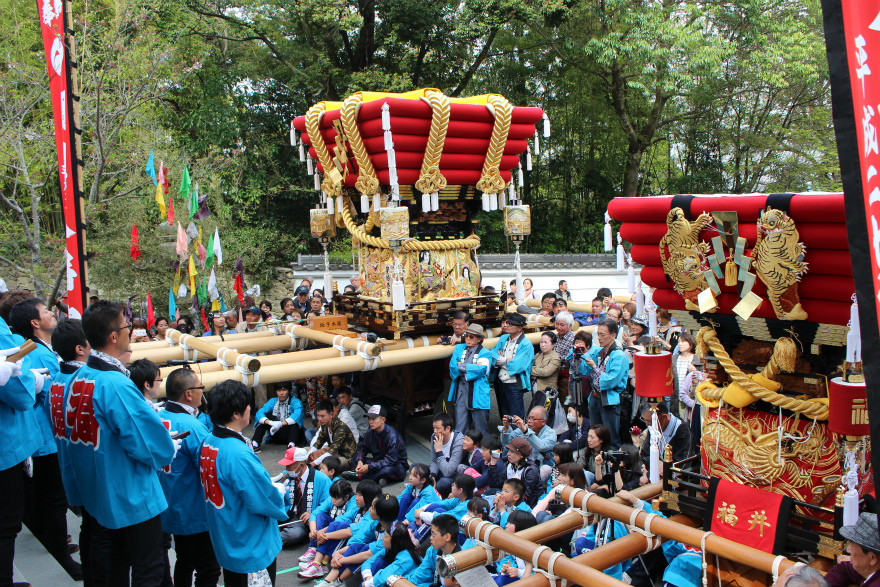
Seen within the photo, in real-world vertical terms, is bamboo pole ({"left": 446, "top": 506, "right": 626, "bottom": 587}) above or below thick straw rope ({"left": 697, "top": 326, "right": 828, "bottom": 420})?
below

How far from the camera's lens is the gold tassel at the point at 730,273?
12.7 feet

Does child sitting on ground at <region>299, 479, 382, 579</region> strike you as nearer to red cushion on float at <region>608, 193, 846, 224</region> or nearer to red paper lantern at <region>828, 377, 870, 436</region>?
red cushion on float at <region>608, 193, 846, 224</region>

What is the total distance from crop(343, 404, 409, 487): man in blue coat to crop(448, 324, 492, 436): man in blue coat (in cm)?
86

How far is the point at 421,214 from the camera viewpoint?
885 cm

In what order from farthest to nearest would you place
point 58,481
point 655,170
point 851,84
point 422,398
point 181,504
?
point 655,170, point 422,398, point 58,481, point 181,504, point 851,84

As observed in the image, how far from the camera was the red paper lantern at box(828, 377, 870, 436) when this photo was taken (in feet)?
10.8

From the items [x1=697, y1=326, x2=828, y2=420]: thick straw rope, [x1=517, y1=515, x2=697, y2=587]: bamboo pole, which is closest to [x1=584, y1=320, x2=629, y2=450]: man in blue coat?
[x1=697, y1=326, x2=828, y2=420]: thick straw rope

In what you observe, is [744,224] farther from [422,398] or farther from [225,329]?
[225,329]

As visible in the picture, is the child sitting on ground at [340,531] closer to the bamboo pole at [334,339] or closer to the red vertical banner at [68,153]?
the bamboo pole at [334,339]

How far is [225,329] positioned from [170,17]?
9.16 meters

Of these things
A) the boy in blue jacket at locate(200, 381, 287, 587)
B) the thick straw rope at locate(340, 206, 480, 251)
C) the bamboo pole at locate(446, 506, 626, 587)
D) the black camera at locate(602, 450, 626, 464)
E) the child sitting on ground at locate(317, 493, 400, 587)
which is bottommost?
the child sitting on ground at locate(317, 493, 400, 587)

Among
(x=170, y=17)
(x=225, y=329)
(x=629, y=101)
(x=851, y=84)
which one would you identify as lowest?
(x=225, y=329)

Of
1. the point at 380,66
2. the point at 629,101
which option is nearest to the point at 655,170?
the point at 629,101

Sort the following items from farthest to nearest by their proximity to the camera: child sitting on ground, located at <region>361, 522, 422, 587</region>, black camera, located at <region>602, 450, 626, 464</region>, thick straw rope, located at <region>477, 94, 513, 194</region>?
thick straw rope, located at <region>477, 94, 513, 194</region> → black camera, located at <region>602, 450, 626, 464</region> → child sitting on ground, located at <region>361, 522, 422, 587</region>
